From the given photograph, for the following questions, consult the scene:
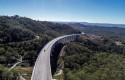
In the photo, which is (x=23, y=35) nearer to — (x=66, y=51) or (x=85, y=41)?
(x=66, y=51)

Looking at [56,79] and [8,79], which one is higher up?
[8,79]

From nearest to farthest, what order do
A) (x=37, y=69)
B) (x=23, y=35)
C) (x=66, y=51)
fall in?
(x=37, y=69)
(x=66, y=51)
(x=23, y=35)

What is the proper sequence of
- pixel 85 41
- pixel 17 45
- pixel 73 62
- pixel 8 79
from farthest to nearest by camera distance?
pixel 85 41
pixel 17 45
pixel 73 62
pixel 8 79

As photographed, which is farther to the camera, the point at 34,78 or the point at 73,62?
the point at 73,62

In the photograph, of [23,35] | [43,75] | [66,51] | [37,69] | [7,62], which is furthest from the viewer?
[23,35]

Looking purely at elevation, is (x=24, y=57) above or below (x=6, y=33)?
below

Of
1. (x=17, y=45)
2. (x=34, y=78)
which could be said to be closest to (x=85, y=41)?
(x=17, y=45)

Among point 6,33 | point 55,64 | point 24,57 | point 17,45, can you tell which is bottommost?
point 55,64

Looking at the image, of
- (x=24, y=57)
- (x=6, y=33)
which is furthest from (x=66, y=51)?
(x=6, y=33)

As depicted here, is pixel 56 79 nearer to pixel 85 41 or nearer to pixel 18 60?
pixel 18 60
